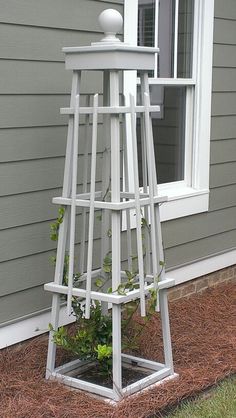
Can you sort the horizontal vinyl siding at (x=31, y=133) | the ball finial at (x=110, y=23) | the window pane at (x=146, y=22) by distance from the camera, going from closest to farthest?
the ball finial at (x=110, y=23) < the horizontal vinyl siding at (x=31, y=133) < the window pane at (x=146, y=22)

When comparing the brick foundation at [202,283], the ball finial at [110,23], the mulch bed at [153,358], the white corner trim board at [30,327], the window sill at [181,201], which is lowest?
the mulch bed at [153,358]

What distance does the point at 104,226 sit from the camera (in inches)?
152

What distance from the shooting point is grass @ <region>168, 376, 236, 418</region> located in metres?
3.72

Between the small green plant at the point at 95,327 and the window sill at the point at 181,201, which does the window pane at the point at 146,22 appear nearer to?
the window sill at the point at 181,201

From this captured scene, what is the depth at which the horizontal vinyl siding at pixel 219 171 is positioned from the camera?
215 inches

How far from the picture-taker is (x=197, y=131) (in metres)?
5.45

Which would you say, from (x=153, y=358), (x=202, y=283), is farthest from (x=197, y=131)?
(x=153, y=358)

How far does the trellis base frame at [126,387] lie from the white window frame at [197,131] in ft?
4.44

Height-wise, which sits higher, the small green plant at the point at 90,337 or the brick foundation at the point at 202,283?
the small green plant at the point at 90,337

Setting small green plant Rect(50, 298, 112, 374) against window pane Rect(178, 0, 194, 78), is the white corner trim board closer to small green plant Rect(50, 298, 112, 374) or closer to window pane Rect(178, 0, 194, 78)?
small green plant Rect(50, 298, 112, 374)

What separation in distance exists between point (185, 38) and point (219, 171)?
1.10 metres

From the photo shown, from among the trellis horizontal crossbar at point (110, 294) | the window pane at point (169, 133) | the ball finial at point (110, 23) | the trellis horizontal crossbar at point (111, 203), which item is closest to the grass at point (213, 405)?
the trellis horizontal crossbar at point (110, 294)

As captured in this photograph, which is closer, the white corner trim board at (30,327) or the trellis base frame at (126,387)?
the trellis base frame at (126,387)

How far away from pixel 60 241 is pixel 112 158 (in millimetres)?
550
